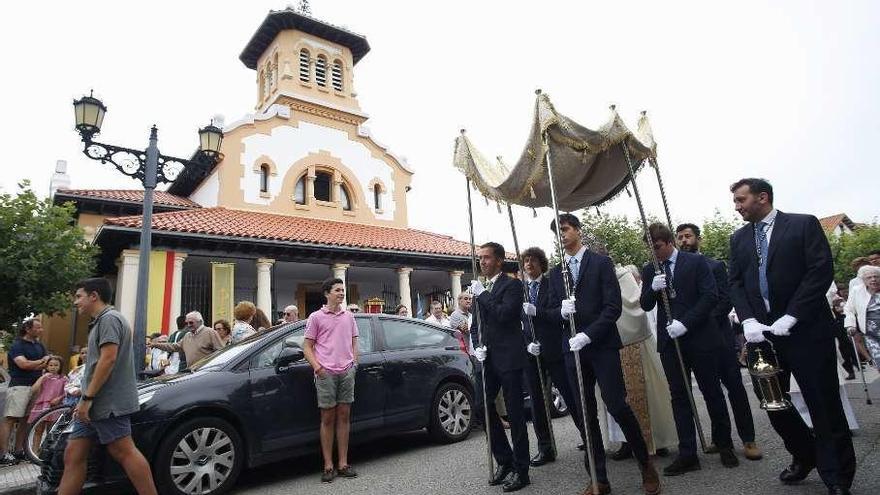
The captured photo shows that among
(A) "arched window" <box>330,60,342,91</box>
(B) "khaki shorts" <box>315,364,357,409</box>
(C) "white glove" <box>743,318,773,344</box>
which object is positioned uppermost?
(A) "arched window" <box>330,60,342,91</box>

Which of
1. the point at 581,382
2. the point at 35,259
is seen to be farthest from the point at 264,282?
the point at 581,382

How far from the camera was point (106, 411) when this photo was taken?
396 centimetres

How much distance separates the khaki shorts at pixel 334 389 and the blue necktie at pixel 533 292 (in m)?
1.93

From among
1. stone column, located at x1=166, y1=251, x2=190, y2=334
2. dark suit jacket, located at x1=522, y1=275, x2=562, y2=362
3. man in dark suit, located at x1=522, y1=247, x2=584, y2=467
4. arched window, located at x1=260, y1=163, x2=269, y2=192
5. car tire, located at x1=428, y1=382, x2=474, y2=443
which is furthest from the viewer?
arched window, located at x1=260, y1=163, x2=269, y2=192

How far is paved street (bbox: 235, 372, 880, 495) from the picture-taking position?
3.70 meters

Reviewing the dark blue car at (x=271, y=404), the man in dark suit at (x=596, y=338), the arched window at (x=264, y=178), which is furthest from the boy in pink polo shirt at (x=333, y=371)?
the arched window at (x=264, y=178)

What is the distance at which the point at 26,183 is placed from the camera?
13.5m

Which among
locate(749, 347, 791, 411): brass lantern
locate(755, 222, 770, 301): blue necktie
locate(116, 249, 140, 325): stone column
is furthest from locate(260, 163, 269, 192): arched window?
locate(749, 347, 791, 411): brass lantern

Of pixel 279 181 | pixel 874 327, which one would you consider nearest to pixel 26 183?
pixel 279 181

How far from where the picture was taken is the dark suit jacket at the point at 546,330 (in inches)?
190

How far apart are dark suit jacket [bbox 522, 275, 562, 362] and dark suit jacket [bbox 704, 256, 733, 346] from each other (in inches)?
52.0

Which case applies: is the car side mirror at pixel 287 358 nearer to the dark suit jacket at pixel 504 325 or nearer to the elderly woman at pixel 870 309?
the dark suit jacket at pixel 504 325

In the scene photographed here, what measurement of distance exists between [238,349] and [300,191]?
14342 millimetres

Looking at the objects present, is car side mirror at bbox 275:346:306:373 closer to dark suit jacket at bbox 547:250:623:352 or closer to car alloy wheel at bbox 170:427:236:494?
car alloy wheel at bbox 170:427:236:494
